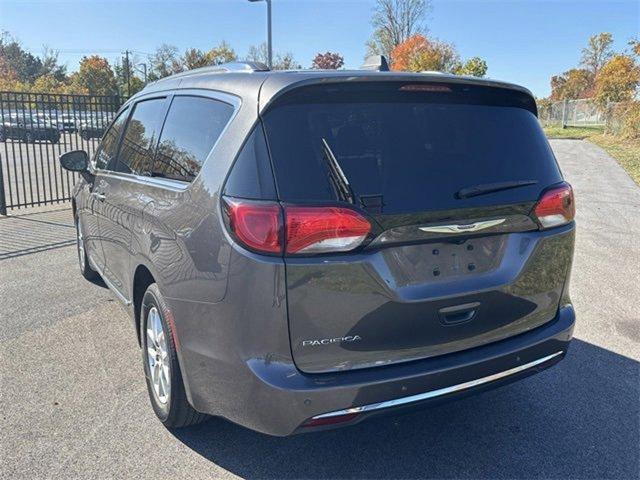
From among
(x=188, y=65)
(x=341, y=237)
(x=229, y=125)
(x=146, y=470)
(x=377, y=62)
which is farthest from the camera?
(x=188, y=65)

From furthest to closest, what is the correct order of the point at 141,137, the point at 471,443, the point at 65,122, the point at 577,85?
the point at 577,85 → the point at 65,122 → the point at 141,137 → the point at 471,443

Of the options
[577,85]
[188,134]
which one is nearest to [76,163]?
[188,134]

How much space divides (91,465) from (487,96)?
268 cm

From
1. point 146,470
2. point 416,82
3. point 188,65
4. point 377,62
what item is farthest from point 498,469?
point 188,65

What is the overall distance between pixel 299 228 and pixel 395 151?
1.86ft

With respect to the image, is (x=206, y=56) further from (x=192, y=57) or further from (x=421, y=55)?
(x=421, y=55)

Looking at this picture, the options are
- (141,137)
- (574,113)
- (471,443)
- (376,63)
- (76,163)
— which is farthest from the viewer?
(574,113)

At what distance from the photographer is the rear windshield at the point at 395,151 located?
221 cm

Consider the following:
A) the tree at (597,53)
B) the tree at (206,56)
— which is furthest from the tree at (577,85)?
the tree at (206,56)

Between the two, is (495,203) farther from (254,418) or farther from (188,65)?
(188,65)

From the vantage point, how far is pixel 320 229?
2156 millimetres

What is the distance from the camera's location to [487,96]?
2729 mm

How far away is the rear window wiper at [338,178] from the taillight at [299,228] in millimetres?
60

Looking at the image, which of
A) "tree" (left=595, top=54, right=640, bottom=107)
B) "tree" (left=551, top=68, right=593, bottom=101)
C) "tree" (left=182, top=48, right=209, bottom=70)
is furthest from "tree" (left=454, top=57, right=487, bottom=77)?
"tree" (left=551, top=68, right=593, bottom=101)
